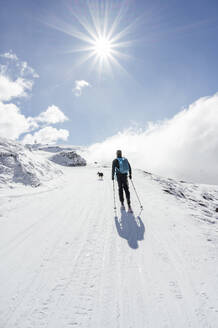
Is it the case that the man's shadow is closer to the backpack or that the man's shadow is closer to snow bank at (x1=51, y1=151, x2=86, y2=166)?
the backpack

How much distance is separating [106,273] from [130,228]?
232cm

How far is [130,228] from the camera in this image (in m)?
5.21

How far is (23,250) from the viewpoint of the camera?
3.81 meters

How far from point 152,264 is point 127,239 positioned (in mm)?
1179

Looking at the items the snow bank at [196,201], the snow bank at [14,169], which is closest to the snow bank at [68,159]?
the snow bank at [196,201]

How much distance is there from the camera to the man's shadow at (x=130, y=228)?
4.46m

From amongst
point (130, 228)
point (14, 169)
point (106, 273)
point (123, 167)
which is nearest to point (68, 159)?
point (14, 169)

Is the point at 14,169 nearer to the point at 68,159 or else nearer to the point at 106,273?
the point at 106,273

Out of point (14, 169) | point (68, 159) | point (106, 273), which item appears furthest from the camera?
point (68, 159)

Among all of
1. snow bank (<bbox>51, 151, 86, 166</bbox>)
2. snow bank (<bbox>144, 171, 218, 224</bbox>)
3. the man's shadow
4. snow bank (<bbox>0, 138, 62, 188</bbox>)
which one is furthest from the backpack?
snow bank (<bbox>51, 151, 86, 166</bbox>)

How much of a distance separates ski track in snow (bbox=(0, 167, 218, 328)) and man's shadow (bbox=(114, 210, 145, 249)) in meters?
0.03

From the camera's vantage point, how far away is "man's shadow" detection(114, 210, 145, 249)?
4458 millimetres

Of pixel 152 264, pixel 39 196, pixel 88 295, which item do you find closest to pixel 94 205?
pixel 39 196

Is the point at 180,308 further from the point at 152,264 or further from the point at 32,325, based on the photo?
the point at 32,325
